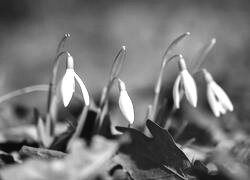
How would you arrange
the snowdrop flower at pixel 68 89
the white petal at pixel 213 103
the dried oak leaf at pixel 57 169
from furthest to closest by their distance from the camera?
the white petal at pixel 213 103 < the snowdrop flower at pixel 68 89 < the dried oak leaf at pixel 57 169

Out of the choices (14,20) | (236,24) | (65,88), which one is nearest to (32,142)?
(65,88)

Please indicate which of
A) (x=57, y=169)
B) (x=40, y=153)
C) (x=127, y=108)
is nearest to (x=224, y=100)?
(x=127, y=108)

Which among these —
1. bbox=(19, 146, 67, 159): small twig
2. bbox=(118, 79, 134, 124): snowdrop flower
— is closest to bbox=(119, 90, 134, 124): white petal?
bbox=(118, 79, 134, 124): snowdrop flower

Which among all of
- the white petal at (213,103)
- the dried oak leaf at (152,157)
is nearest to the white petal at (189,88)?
the white petal at (213,103)

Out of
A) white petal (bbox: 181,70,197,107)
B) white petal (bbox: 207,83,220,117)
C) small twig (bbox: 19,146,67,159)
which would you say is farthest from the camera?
white petal (bbox: 207,83,220,117)

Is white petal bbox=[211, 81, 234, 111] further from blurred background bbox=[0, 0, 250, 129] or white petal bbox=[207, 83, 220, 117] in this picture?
blurred background bbox=[0, 0, 250, 129]

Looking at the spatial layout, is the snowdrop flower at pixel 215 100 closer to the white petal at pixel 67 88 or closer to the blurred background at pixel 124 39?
the white petal at pixel 67 88

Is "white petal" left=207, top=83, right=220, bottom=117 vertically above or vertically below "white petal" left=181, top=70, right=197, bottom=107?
below

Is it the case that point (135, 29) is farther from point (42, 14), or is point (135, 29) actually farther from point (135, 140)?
point (135, 140)
